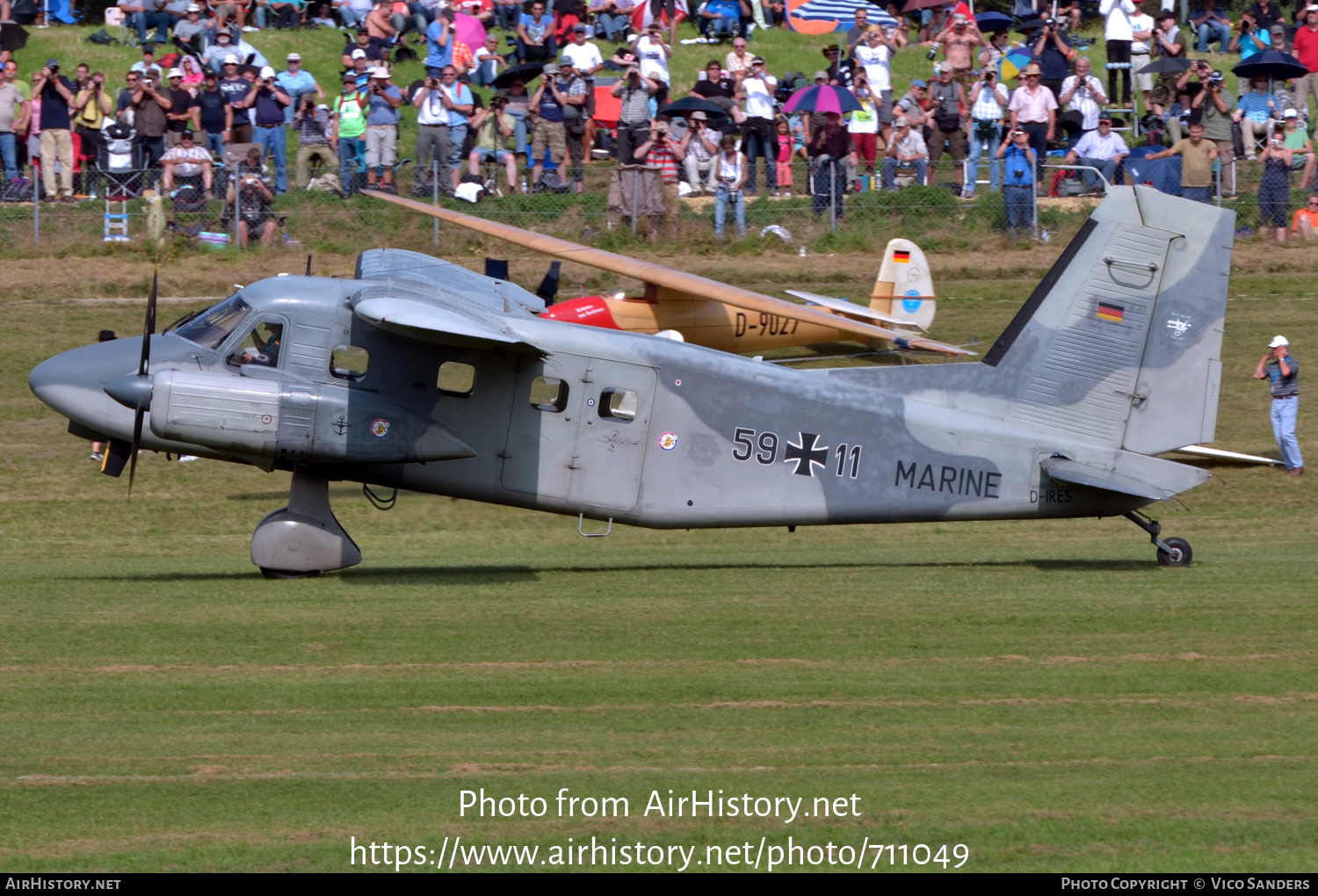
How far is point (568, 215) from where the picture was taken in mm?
31234

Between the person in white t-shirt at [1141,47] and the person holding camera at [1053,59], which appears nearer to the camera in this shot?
the person holding camera at [1053,59]

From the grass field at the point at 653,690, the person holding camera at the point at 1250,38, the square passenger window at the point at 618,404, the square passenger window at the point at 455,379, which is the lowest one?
the grass field at the point at 653,690

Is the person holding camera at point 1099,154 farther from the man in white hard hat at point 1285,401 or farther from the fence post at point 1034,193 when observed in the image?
the man in white hard hat at point 1285,401

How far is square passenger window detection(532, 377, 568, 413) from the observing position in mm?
15453

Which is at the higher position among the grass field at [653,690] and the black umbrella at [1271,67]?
the black umbrella at [1271,67]

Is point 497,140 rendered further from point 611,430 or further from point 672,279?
point 611,430

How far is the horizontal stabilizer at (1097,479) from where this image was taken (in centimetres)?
1566

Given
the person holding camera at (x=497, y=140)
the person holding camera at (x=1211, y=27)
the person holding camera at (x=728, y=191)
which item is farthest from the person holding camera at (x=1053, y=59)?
the person holding camera at (x=497, y=140)

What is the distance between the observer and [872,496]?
Result: 15883mm

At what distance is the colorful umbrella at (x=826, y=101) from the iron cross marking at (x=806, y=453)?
17.6 metres

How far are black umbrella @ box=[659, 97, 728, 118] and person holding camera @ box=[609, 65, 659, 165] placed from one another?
57 cm

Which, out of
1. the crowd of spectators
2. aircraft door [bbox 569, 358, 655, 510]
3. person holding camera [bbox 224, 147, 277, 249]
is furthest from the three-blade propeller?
the crowd of spectators

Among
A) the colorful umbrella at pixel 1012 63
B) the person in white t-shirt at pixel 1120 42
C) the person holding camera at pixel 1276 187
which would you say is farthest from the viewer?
the person in white t-shirt at pixel 1120 42

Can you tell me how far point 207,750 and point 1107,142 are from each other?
26976 mm
